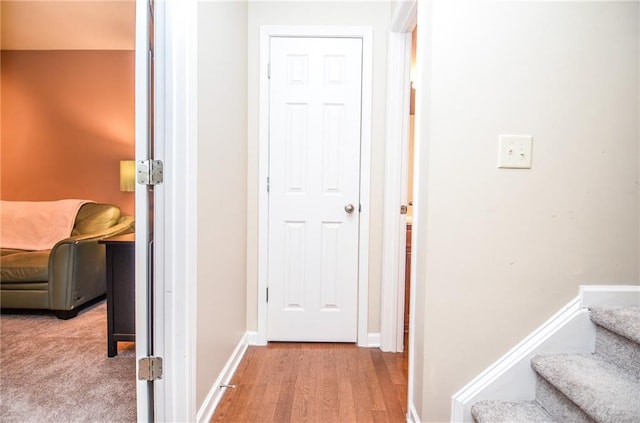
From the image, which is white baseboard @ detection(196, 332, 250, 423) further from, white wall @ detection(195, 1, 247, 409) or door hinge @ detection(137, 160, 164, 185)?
door hinge @ detection(137, 160, 164, 185)

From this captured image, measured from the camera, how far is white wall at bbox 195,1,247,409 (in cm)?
153

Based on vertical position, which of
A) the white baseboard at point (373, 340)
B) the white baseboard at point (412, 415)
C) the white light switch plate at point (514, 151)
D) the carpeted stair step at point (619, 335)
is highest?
the white light switch plate at point (514, 151)

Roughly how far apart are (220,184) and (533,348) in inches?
62.0

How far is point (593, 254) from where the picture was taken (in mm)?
1408

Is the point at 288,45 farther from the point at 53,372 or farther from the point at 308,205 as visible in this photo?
the point at 53,372

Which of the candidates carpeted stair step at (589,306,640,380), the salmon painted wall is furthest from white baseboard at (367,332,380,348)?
the salmon painted wall

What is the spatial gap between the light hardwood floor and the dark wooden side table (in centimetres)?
74

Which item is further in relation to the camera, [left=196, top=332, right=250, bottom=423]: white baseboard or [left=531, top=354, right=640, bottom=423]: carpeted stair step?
[left=196, top=332, right=250, bottom=423]: white baseboard

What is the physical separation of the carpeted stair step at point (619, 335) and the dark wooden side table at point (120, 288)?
2.27m

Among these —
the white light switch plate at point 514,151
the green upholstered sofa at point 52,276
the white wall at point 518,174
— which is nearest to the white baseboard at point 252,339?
the white wall at point 518,174

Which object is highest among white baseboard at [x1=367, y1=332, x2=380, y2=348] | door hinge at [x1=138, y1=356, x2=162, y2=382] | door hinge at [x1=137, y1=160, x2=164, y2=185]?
door hinge at [x1=137, y1=160, x2=164, y2=185]

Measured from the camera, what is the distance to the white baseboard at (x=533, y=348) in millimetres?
1397

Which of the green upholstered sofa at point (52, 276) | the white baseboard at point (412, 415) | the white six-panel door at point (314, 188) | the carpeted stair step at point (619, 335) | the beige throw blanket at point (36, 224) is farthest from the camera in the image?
the beige throw blanket at point (36, 224)

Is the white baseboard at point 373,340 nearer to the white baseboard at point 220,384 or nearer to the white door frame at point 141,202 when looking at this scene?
the white baseboard at point 220,384
